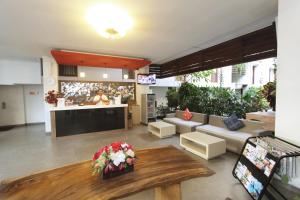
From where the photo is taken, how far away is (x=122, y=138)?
5.03 meters

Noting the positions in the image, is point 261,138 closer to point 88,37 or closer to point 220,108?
point 220,108

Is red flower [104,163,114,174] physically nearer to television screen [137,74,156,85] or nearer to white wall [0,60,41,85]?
television screen [137,74,156,85]

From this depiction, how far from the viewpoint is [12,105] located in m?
7.00

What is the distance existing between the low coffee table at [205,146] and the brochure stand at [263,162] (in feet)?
3.02

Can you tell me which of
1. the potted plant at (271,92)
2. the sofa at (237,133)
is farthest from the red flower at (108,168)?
the sofa at (237,133)

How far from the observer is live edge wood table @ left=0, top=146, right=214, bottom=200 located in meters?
1.30

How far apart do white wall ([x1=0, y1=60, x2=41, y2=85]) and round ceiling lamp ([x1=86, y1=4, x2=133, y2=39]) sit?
17.4 feet

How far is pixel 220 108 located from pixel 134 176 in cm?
490

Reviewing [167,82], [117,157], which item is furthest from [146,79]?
[117,157]

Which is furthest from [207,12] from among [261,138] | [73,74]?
[73,74]

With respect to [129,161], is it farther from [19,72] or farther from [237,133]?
[19,72]

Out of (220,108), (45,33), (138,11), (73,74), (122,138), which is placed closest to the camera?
(138,11)

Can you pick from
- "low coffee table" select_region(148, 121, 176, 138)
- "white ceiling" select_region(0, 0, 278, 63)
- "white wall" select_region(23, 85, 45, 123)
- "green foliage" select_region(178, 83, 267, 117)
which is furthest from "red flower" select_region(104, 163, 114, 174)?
"white wall" select_region(23, 85, 45, 123)

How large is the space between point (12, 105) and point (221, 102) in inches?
351
